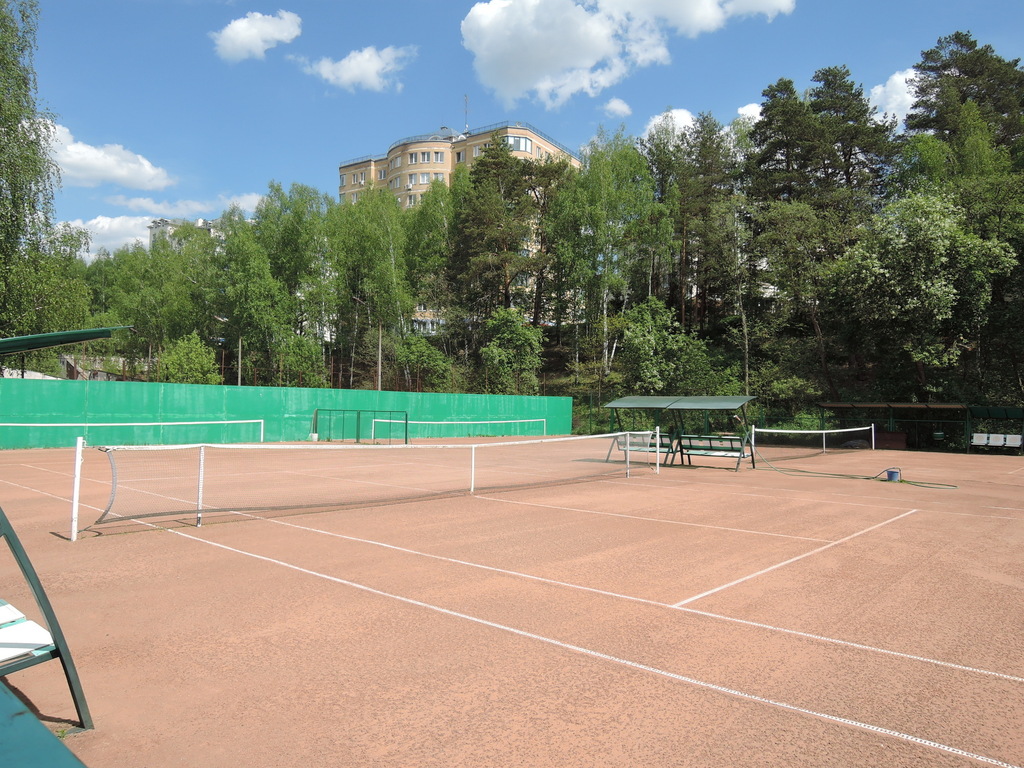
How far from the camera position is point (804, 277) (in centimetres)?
3878

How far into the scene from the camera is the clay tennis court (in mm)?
3590

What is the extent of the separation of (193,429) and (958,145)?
46303mm

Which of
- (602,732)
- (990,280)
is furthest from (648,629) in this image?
(990,280)

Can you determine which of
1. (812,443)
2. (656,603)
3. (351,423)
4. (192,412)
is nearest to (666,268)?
(812,443)

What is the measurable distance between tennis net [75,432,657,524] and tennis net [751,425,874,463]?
309 inches

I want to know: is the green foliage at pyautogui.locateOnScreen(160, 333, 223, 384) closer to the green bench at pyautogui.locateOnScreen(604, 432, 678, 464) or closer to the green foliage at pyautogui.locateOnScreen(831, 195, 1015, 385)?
the green bench at pyautogui.locateOnScreen(604, 432, 678, 464)

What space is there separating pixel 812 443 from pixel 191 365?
3923 centimetres

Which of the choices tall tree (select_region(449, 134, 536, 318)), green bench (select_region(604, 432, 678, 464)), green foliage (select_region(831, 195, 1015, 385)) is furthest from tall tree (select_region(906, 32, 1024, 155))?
green bench (select_region(604, 432, 678, 464))

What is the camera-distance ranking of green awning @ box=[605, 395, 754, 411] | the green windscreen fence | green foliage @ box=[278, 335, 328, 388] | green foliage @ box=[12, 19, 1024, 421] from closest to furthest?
green awning @ box=[605, 395, 754, 411] → the green windscreen fence → green foliage @ box=[12, 19, 1024, 421] → green foliage @ box=[278, 335, 328, 388]

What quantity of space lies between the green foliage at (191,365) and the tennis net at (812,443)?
117 ft

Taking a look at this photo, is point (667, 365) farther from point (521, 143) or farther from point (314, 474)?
point (521, 143)

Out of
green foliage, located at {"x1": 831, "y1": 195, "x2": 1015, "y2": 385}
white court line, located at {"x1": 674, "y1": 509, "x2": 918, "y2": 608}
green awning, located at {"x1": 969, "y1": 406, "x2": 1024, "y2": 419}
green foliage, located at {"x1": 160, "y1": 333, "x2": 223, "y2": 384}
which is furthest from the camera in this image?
green foliage, located at {"x1": 160, "y1": 333, "x2": 223, "y2": 384}

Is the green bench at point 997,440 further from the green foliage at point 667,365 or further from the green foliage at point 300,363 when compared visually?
the green foliage at point 300,363

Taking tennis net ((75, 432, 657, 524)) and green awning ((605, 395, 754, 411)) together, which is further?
green awning ((605, 395, 754, 411))
